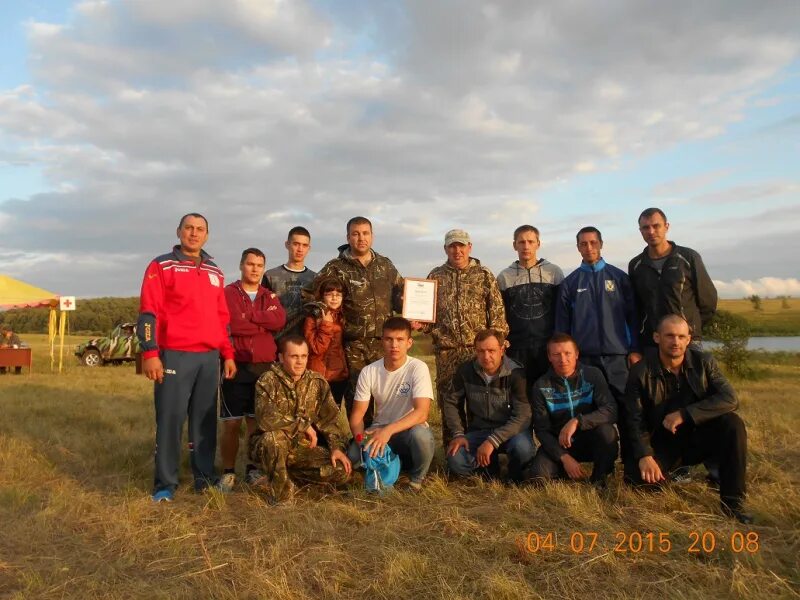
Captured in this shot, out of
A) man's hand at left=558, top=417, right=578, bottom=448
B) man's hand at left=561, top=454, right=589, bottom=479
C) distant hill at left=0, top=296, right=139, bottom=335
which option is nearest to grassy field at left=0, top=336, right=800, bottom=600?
man's hand at left=561, top=454, right=589, bottom=479

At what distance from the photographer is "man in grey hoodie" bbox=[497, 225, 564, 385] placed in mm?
5781

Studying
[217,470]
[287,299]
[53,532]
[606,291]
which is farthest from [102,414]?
[606,291]

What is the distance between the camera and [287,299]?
20.1 ft

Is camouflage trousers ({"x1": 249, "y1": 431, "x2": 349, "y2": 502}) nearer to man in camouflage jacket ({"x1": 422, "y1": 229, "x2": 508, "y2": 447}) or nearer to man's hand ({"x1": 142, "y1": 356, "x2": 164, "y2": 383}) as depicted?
man's hand ({"x1": 142, "y1": 356, "x2": 164, "y2": 383})

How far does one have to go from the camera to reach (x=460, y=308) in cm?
576

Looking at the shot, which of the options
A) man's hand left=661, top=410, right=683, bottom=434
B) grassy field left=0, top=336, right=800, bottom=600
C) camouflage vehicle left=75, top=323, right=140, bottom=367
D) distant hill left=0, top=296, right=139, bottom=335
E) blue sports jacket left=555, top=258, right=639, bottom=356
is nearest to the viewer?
grassy field left=0, top=336, right=800, bottom=600

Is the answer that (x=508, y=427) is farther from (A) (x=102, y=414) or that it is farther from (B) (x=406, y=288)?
(A) (x=102, y=414)

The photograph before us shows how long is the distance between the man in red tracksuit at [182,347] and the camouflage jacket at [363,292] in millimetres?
1036

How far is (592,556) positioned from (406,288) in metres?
2.98

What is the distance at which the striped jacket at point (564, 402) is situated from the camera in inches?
191

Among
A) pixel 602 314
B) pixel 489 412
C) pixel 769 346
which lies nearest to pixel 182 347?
pixel 489 412

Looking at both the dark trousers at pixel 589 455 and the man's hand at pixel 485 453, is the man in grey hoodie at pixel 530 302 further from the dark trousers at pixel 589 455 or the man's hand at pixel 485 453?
the man's hand at pixel 485 453

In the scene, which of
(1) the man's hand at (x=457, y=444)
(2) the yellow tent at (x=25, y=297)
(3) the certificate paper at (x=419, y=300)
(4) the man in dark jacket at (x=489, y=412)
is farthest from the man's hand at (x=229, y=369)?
(2) the yellow tent at (x=25, y=297)

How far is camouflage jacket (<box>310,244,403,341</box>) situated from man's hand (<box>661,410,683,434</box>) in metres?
2.56
